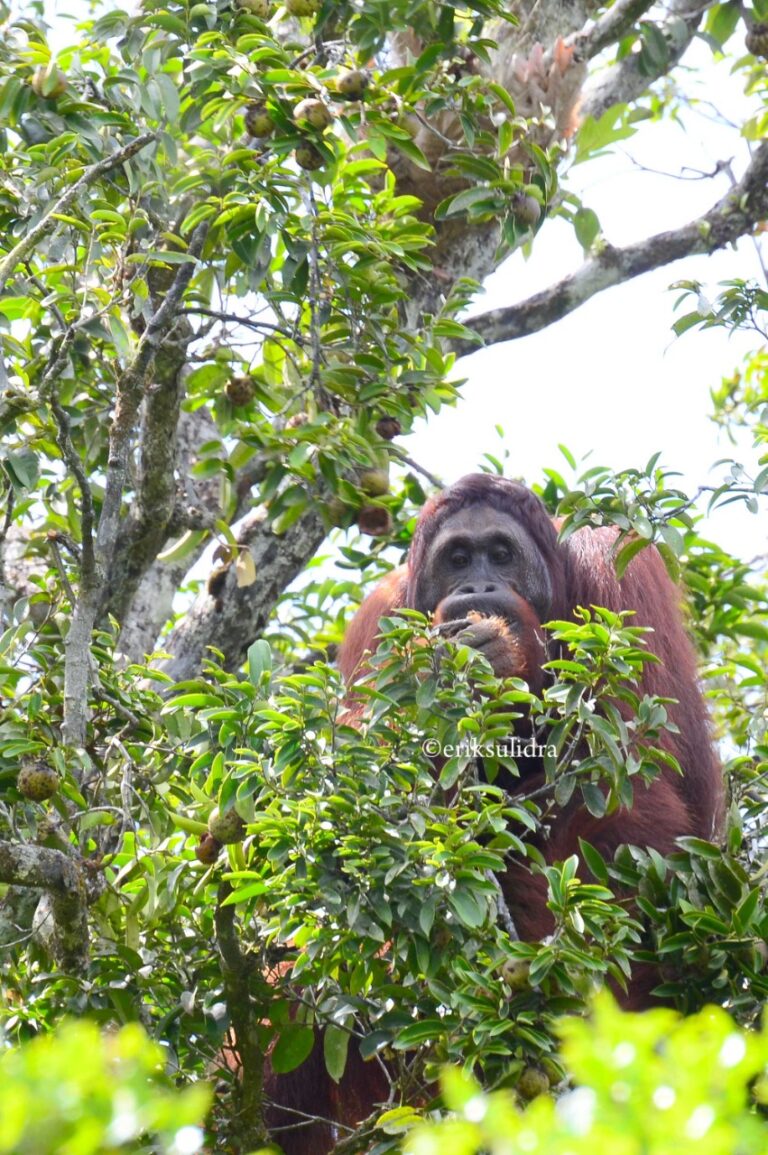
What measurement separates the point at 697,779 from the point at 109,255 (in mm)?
3103

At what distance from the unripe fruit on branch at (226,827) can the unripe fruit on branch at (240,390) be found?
2.13 metres

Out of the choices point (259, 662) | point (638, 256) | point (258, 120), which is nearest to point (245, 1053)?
point (259, 662)

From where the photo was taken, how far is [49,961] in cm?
414

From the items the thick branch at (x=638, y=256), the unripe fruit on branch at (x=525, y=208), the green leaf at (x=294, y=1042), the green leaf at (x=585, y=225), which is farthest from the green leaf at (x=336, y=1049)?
the thick branch at (x=638, y=256)

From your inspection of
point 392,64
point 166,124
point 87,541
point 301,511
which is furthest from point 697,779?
point 392,64

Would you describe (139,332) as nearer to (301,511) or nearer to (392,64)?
(301,511)

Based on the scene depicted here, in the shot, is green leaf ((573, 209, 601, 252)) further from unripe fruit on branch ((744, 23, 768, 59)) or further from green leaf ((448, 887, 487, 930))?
green leaf ((448, 887, 487, 930))

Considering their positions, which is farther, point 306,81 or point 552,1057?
point 306,81

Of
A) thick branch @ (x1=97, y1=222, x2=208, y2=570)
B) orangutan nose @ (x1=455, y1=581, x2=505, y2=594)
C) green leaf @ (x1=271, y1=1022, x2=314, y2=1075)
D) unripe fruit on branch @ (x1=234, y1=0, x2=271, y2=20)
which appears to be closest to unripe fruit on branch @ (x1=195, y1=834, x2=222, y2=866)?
green leaf @ (x1=271, y1=1022, x2=314, y2=1075)

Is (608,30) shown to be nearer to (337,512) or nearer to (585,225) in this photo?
(585,225)

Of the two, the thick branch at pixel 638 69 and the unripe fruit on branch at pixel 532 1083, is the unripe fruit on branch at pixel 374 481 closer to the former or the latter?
the thick branch at pixel 638 69

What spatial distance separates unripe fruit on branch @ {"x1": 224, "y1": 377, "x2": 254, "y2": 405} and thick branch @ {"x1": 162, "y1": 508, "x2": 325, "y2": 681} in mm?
705

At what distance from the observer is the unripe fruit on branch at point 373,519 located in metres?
5.77

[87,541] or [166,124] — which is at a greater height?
[166,124]
